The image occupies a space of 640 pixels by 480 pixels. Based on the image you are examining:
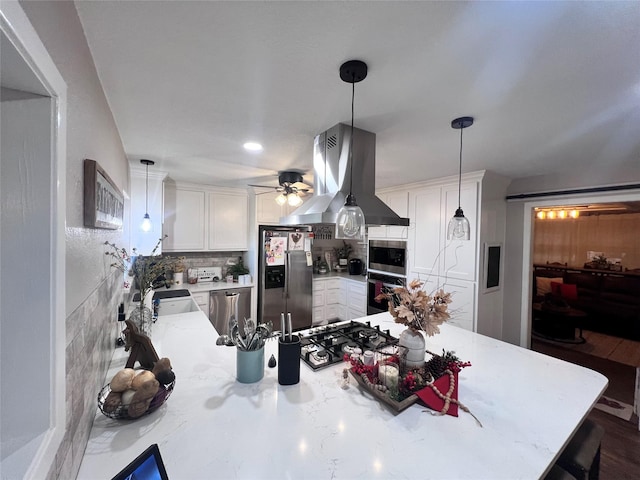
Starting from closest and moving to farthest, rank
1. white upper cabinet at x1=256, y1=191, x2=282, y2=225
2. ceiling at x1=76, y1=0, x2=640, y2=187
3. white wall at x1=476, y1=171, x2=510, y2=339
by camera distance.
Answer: ceiling at x1=76, y1=0, x2=640, y2=187 < white wall at x1=476, y1=171, x2=510, y2=339 < white upper cabinet at x1=256, y1=191, x2=282, y2=225

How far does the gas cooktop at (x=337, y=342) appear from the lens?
4.80ft

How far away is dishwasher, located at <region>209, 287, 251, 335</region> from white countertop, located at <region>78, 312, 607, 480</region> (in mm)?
1953

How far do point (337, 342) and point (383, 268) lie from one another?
2108 mm

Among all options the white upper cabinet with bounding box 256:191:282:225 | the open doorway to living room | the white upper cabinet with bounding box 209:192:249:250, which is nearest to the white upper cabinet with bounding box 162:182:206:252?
the white upper cabinet with bounding box 209:192:249:250

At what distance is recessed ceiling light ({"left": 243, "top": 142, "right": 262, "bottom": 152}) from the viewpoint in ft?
6.27

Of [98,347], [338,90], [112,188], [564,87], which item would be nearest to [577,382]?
[564,87]

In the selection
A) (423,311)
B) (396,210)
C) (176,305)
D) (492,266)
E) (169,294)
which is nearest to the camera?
(423,311)

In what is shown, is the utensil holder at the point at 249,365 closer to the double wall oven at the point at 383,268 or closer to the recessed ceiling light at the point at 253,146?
the recessed ceiling light at the point at 253,146

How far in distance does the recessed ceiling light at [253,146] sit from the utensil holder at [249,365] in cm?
141

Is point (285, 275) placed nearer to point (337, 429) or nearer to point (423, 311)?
point (423, 311)

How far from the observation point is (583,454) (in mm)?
1108

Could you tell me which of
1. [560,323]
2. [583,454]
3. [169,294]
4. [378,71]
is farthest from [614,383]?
[169,294]

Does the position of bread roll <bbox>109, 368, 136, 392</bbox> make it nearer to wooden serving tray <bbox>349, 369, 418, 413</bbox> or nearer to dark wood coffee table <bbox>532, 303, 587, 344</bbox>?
wooden serving tray <bbox>349, 369, 418, 413</bbox>

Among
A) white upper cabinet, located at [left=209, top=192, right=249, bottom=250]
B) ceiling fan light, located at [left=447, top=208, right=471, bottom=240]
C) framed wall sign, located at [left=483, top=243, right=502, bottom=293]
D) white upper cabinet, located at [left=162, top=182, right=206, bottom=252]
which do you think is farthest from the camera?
white upper cabinet, located at [left=209, top=192, right=249, bottom=250]
